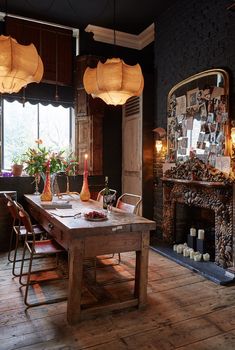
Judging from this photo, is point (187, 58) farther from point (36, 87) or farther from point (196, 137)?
point (36, 87)

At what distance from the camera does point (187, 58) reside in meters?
4.23

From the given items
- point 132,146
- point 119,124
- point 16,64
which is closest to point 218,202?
point 132,146

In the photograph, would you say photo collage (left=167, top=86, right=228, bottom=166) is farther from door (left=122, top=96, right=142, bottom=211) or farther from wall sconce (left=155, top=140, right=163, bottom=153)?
door (left=122, top=96, right=142, bottom=211)

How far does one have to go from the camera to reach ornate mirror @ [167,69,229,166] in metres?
3.50

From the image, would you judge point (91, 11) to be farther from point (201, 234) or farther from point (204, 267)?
point (204, 267)

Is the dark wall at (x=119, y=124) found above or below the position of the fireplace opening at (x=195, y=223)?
above

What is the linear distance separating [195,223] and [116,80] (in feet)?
8.27

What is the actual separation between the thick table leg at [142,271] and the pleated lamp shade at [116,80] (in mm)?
1358

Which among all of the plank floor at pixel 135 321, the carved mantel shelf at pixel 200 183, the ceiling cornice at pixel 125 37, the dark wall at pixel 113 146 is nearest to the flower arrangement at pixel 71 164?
the dark wall at pixel 113 146

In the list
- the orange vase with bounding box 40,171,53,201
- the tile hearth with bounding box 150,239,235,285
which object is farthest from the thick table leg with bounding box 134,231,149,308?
the orange vase with bounding box 40,171,53,201

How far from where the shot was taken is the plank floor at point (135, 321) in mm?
2035

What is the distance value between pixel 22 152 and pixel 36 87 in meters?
1.17

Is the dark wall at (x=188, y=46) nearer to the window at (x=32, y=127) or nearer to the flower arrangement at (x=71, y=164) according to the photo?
the flower arrangement at (x=71, y=164)

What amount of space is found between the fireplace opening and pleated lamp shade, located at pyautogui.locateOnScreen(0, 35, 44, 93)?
2808mm
